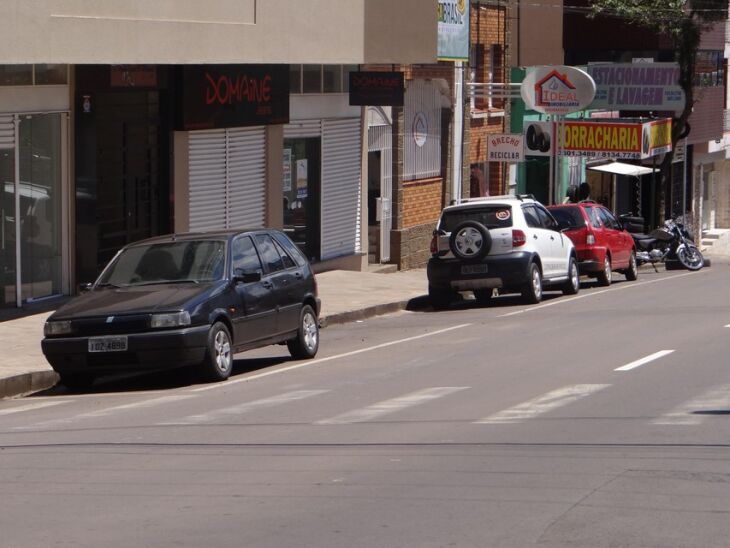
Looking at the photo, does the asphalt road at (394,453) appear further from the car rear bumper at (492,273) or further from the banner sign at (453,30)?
the banner sign at (453,30)

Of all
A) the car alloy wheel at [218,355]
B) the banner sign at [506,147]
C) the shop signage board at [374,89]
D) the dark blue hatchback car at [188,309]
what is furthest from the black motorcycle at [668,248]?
the car alloy wheel at [218,355]

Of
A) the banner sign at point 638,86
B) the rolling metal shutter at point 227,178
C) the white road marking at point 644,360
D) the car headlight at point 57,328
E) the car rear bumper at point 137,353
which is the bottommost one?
the white road marking at point 644,360

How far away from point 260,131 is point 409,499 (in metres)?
18.6

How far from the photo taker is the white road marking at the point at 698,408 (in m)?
10.7

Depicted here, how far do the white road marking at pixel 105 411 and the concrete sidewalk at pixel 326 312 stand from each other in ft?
6.42

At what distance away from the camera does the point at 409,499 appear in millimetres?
7988

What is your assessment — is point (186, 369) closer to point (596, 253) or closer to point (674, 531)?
point (674, 531)

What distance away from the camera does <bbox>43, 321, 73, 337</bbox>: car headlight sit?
13973mm

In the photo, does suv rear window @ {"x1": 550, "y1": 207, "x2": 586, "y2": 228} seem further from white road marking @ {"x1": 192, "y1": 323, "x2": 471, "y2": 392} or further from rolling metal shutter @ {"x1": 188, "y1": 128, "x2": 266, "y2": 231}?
white road marking @ {"x1": 192, "y1": 323, "x2": 471, "y2": 392}

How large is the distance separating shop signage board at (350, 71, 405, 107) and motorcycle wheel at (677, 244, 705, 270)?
12348 mm

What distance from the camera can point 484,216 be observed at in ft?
76.6

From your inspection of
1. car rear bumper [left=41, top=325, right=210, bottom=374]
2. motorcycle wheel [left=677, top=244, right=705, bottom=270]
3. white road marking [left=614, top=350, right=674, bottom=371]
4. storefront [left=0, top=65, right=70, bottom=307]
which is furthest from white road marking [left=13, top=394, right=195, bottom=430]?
motorcycle wheel [left=677, top=244, right=705, bottom=270]

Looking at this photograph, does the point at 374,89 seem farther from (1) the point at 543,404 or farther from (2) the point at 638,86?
(2) the point at 638,86

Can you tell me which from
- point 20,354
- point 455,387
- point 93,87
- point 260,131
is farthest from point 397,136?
point 455,387
